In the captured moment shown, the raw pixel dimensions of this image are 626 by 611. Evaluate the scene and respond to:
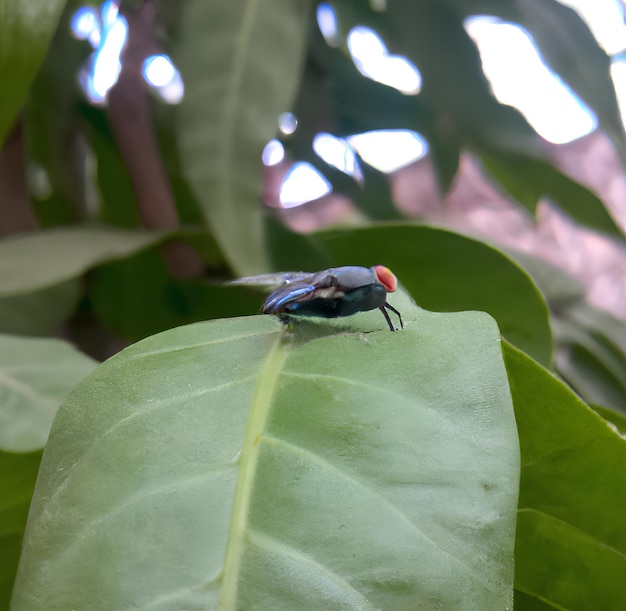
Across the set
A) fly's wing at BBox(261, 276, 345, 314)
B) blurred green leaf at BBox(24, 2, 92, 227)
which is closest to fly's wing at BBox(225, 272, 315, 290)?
fly's wing at BBox(261, 276, 345, 314)

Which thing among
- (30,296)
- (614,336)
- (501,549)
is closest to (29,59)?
(30,296)

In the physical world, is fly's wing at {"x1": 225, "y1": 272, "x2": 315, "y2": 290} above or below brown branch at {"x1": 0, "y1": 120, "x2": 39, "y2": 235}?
above

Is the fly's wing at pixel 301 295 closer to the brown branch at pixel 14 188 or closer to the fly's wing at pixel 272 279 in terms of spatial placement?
the fly's wing at pixel 272 279

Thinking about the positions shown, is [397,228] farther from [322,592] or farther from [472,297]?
[322,592]

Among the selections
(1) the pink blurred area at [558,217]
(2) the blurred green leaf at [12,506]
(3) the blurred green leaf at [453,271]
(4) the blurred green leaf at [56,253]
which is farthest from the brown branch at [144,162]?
(1) the pink blurred area at [558,217]

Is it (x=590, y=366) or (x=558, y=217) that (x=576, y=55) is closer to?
(x=590, y=366)

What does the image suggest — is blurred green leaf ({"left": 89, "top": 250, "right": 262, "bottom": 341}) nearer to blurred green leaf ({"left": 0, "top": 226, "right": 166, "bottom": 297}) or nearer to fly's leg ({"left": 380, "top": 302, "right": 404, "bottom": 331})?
blurred green leaf ({"left": 0, "top": 226, "right": 166, "bottom": 297})

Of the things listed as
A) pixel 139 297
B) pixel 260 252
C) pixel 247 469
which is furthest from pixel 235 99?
A: pixel 247 469
